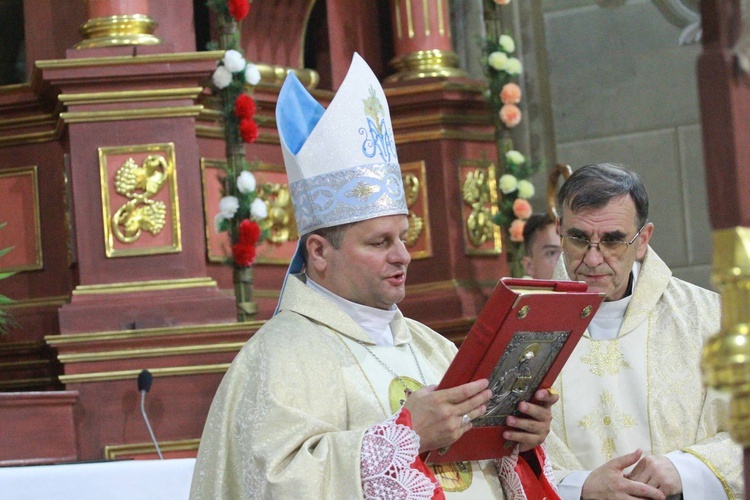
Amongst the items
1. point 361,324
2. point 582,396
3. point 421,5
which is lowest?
point 582,396

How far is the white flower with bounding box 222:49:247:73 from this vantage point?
6832mm

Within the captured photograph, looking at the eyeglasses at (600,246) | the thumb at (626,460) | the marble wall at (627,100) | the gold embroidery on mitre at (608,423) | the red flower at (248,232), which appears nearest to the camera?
the thumb at (626,460)

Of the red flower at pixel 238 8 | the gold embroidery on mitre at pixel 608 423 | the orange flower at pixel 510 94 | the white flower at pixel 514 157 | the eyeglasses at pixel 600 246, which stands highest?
the red flower at pixel 238 8

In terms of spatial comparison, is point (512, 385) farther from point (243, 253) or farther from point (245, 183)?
point (245, 183)

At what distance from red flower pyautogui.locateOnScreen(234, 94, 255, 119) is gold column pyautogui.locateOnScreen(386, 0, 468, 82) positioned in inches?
51.2

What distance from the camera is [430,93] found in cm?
774

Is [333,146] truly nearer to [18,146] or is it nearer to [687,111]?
[18,146]

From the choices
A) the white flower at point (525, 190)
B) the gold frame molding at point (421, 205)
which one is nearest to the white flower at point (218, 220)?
the gold frame molding at point (421, 205)

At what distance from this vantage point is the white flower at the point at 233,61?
22.4 feet

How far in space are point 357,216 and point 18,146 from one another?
3.93 m

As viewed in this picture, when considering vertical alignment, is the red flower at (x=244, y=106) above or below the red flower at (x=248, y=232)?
above

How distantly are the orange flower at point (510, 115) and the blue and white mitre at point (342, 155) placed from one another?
148 inches

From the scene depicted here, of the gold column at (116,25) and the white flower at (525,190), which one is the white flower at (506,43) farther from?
the gold column at (116,25)

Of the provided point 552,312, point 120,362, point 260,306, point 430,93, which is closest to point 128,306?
point 120,362
